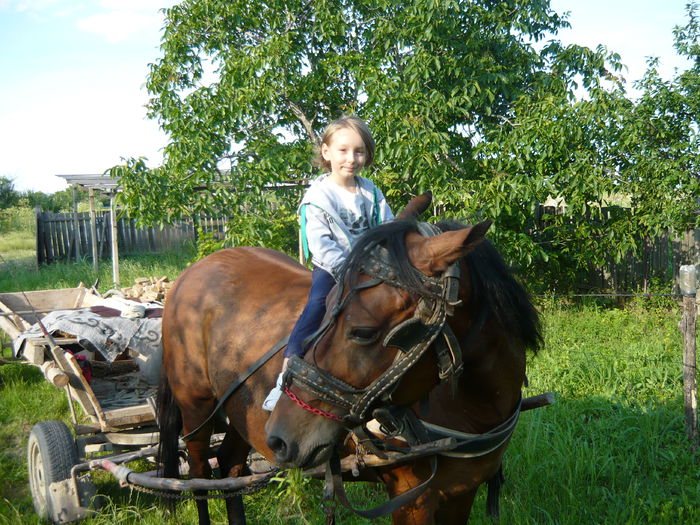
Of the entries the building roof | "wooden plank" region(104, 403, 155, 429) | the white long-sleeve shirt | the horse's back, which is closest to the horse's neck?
the white long-sleeve shirt

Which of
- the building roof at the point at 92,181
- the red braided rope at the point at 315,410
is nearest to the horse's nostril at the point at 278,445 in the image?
the red braided rope at the point at 315,410

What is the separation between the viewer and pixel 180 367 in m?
3.35

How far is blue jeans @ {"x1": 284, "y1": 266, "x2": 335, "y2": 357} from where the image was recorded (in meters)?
2.30

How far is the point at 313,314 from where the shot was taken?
90.7 inches

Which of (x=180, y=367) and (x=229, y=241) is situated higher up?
(x=229, y=241)

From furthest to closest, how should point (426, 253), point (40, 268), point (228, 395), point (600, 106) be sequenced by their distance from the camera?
point (40, 268), point (600, 106), point (228, 395), point (426, 253)

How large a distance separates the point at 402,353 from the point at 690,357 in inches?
120

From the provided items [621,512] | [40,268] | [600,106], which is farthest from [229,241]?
[40,268]

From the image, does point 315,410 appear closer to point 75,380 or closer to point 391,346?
point 391,346

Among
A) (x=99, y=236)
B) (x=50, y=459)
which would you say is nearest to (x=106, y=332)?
(x=50, y=459)

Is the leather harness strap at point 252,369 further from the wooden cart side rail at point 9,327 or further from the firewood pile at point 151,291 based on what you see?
the firewood pile at point 151,291

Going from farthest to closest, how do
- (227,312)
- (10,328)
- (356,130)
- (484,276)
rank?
(10,328), (227,312), (356,130), (484,276)

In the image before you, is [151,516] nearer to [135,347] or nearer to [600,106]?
[135,347]

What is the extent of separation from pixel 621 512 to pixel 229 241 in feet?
20.5
